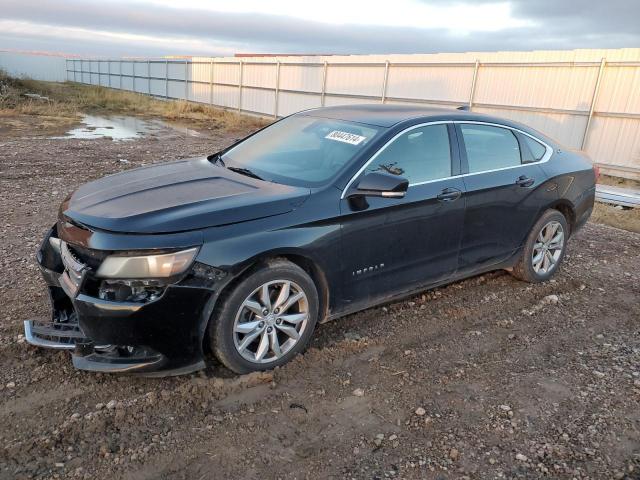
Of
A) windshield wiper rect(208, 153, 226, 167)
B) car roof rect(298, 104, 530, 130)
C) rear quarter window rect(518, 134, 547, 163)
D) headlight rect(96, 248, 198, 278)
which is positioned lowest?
headlight rect(96, 248, 198, 278)

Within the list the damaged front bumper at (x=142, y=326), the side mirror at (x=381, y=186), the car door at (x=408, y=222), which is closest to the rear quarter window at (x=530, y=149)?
the car door at (x=408, y=222)

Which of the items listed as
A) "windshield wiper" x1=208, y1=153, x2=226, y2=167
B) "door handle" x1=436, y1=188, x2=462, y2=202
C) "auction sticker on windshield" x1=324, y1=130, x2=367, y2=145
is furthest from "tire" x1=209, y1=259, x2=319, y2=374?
"windshield wiper" x1=208, y1=153, x2=226, y2=167

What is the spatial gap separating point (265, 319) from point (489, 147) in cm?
255

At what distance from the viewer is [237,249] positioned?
9.74 ft

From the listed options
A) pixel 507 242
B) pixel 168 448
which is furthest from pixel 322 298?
pixel 507 242

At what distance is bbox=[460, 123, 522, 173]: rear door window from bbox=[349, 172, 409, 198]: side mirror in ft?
3.47

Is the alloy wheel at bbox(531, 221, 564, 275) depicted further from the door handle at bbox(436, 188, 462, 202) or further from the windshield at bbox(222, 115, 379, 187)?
the windshield at bbox(222, 115, 379, 187)

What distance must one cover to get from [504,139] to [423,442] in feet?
9.57

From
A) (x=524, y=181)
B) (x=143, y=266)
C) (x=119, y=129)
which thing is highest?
(x=524, y=181)

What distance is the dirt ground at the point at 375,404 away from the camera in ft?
8.43

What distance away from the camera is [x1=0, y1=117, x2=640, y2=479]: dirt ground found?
257 centimetres

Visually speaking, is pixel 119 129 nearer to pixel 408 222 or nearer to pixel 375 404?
pixel 408 222

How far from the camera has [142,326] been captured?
2.81m

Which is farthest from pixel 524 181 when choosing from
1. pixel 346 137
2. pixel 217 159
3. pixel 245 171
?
pixel 217 159
